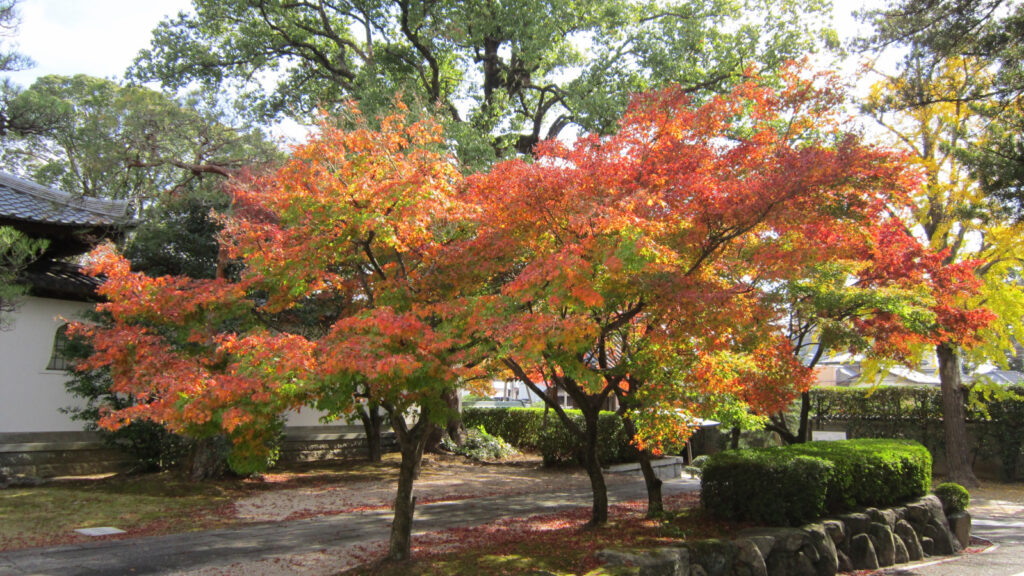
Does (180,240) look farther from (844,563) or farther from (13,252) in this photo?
(844,563)

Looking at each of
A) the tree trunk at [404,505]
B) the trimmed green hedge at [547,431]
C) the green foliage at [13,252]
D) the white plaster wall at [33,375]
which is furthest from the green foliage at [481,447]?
the green foliage at [13,252]

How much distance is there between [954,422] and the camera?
16266 millimetres

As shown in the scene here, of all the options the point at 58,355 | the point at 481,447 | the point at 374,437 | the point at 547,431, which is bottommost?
the point at 481,447

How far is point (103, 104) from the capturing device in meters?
17.9

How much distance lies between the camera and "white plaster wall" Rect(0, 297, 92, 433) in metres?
12.6

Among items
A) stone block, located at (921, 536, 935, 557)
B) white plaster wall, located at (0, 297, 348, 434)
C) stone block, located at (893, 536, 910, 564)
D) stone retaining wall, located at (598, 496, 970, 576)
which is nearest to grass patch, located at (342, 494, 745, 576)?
stone retaining wall, located at (598, 496, 970, 576)

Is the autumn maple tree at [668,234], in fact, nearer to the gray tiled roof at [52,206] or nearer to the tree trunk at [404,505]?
the tree trunk at [404,505]

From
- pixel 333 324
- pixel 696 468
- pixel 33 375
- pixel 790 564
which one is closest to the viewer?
pixel 333 324

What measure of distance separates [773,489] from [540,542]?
3.11 m

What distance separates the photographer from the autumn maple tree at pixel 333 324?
5.69 meters

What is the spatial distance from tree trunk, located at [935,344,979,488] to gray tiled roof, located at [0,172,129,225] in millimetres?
20277

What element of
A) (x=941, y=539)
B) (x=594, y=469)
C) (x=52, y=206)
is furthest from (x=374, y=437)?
(x=941, y=539)

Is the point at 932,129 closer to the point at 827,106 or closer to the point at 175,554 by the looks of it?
the point at 827,106

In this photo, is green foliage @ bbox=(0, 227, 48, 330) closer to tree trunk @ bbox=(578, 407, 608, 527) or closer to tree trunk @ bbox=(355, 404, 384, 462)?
tree trunk @ bbox=(578, 407, 608, 527)
